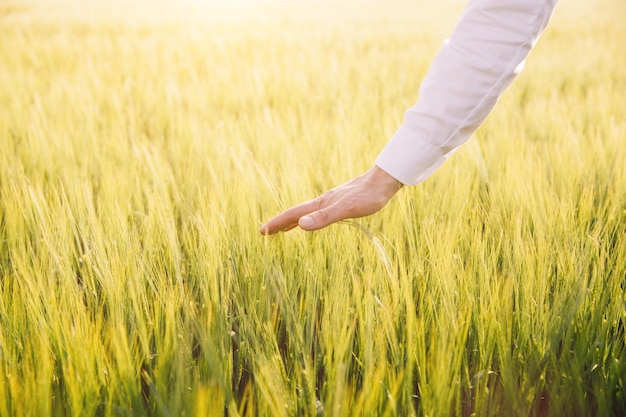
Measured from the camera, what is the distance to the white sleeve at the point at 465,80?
78cm

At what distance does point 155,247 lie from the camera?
1.03 m

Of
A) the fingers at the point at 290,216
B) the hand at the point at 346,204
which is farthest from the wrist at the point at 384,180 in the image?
the fingers at the point at 290,216

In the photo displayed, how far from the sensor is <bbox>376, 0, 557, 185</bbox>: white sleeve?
2.55 feet

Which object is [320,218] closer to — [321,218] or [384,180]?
[321,218]

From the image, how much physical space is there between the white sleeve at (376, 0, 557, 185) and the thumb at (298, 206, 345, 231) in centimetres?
12

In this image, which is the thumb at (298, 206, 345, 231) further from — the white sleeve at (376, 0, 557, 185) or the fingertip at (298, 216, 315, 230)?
the white sleeve at (376, 0, 557, 185)

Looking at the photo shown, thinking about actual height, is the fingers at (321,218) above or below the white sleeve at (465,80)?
below

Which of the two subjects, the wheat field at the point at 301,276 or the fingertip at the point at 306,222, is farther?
the fingertip at the point at 306,222

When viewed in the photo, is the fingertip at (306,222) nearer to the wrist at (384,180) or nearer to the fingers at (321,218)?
the fingers at (321,218)

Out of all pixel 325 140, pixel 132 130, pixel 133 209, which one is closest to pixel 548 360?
pixel 133 209

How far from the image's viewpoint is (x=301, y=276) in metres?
0.92

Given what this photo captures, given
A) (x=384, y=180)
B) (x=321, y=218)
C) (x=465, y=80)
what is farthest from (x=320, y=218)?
(x=465, y=80)

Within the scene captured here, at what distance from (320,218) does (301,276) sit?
0.15m

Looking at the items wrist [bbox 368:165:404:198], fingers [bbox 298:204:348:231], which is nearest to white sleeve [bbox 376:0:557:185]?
wrist [bbox 368:165:404:198]
